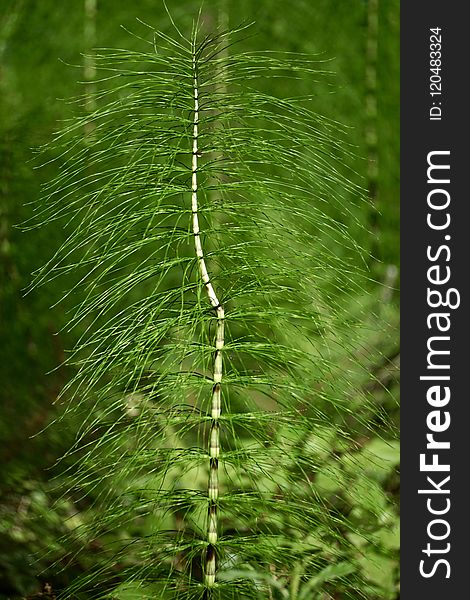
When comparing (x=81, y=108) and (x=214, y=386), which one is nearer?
(x=214, y=386)

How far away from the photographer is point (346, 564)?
1143 mm

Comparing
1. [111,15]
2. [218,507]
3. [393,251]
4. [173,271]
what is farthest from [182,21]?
[218,507]

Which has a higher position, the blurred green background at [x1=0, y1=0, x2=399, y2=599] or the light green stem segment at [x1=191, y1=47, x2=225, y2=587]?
the blurred green background at [x1=0, y1=0, x2=399, y2=599]

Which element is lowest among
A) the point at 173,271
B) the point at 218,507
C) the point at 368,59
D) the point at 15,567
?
the point at 15,567

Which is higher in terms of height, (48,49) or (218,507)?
(48,49)

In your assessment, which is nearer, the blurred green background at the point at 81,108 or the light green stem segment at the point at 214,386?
the light green stem segment at the point at 214,386

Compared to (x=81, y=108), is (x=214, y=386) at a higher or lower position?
lower

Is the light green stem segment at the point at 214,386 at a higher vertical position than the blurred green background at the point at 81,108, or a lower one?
lower

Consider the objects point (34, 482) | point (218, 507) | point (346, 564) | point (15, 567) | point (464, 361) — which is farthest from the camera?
point (34, 482)

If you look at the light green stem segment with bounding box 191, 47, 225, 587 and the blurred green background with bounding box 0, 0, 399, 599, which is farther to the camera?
the blurred green background with bounding box 0, 0, 399, 599

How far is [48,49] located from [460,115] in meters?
1.02

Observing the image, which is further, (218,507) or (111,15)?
(111,15)

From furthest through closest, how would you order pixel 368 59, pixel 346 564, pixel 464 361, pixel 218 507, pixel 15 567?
pixel 368 59 < pixel 15 567 < pixel 464 361 < pixel 346 564 < pixel 218 507

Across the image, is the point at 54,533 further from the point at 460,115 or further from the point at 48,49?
the point at 48,49
